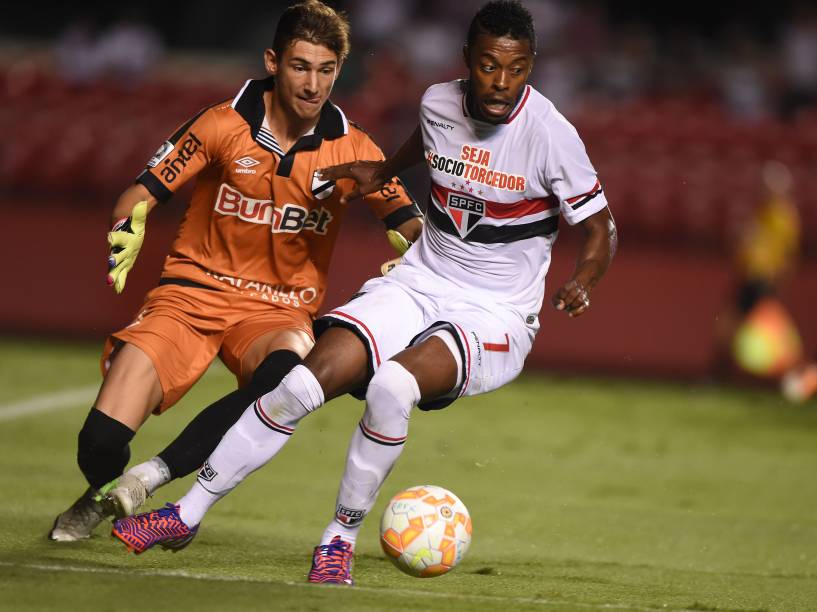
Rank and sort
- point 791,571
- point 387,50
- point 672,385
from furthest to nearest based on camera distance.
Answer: point 387,50, point 672,385, point 791,571

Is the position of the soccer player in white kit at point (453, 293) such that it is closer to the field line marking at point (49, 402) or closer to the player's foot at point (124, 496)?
the player's foot at point (124, 496)

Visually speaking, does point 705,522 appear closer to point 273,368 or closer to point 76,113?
point 273,368

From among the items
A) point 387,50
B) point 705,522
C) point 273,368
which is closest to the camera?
point 273,368

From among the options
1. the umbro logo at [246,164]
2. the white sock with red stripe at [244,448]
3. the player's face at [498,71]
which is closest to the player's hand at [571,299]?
the player's face at [498,71]

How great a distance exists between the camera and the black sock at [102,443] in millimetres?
4918

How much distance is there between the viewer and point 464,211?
4.88 meters

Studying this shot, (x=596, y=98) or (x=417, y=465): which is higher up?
(x=596, y=98)

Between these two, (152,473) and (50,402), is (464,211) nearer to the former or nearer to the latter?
(152,473)

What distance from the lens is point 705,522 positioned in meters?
6.73

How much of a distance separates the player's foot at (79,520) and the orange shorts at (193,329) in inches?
19.8

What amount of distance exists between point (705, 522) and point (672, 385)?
205 inches

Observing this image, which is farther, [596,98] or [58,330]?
[596,98]

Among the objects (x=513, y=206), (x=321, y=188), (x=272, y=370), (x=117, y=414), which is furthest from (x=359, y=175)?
(x=117, y=414)

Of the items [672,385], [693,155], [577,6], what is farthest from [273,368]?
[577,6]
